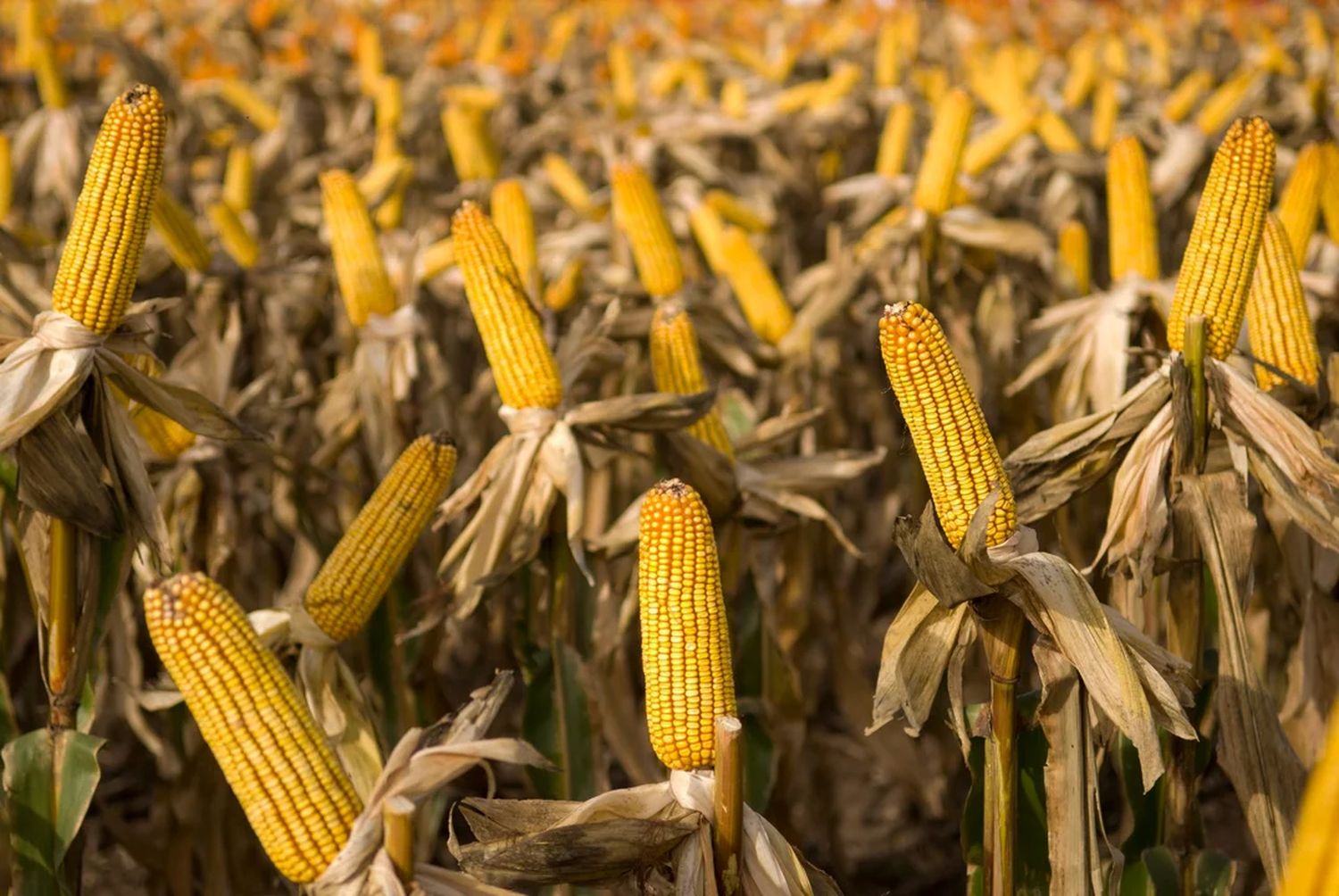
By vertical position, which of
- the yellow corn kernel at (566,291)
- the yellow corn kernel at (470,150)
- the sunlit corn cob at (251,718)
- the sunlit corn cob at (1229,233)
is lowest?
the sunlit corn cob at (251,718)

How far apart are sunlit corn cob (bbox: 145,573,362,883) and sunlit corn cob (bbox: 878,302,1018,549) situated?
1021mm

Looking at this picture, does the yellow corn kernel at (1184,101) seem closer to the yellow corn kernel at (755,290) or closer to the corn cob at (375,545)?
the yellow corn kernel at (755,290)

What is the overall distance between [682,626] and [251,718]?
63cm

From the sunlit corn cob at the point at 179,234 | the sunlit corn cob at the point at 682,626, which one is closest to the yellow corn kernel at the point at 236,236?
the sunlit corn cob at the point at 179,234

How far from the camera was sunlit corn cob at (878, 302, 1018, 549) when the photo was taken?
207 centimetres

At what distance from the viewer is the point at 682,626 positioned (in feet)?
6.57

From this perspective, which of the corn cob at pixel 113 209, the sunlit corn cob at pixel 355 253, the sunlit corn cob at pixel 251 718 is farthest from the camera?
the sunlit corn cob at pixel 355 253

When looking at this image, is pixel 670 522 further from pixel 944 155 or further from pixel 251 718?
pixel 944 155

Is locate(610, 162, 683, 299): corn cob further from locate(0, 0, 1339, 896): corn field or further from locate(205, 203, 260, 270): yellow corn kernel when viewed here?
locate(205, 203, 260, 270): yellow corn kernel

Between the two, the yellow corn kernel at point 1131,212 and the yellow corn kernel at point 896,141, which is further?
the yellow corn kernel at point 896,141

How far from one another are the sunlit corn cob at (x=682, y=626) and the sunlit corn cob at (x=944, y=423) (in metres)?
0.38

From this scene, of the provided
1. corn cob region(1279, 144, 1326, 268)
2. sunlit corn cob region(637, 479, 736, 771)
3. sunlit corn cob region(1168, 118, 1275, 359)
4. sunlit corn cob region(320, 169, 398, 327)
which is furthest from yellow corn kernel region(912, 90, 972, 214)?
sunlit corn cob region(637, 479, 736, 771)

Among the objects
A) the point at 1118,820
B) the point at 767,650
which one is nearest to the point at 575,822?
the point at 767,650

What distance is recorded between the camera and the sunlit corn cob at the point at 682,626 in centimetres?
198
